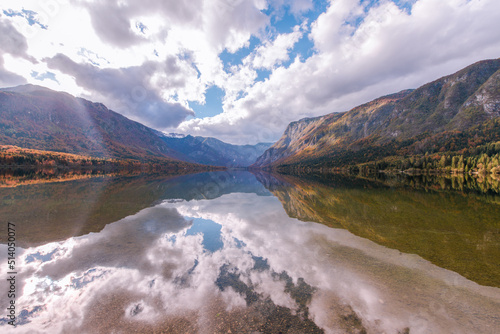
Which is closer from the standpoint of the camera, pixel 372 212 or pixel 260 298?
pixel 260 298

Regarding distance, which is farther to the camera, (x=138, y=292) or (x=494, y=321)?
(x=138, y=292)

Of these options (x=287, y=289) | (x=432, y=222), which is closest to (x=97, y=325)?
(x=287, y=289)

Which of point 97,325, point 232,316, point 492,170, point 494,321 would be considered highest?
point 97,325

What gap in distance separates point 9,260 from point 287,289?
48.6ft

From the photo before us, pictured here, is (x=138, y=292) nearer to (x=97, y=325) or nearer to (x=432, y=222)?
(x=97, y=325)

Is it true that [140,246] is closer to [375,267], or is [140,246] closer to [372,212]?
[375,267]

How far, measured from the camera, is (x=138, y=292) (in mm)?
8805

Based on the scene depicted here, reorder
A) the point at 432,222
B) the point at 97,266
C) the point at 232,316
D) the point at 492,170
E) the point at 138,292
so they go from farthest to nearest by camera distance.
Answer: the point at 492,170
the point at 432,222
the point at 97,266
the point at 138,292
the point at 232,316

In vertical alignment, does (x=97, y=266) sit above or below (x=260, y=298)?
above

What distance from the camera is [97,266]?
10.9 meters

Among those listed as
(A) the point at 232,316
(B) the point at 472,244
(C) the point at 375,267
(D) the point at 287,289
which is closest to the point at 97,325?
(A) the point at 232,316

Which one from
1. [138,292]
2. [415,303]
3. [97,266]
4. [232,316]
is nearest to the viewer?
[232,316]

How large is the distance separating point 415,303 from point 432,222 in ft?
55.8

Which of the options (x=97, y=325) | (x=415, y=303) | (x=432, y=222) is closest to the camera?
(x=97, y=325)
